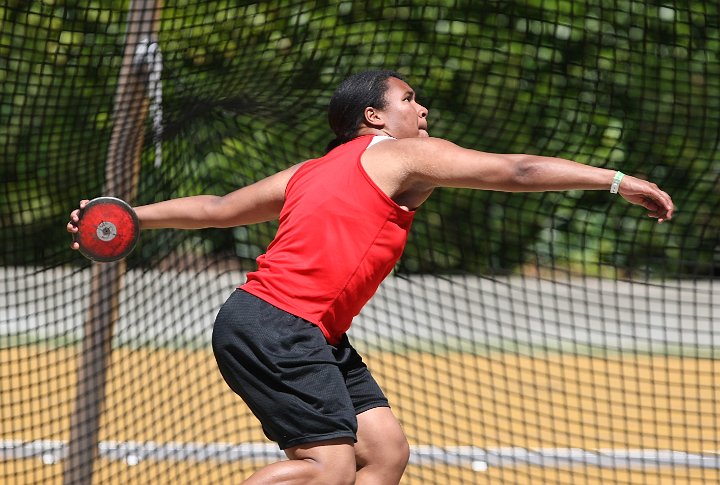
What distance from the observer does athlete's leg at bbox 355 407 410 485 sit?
3273mm

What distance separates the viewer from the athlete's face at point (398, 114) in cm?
344

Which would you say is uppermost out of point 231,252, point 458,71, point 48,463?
point 458,71

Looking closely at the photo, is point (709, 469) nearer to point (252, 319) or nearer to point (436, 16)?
point (436, 16)

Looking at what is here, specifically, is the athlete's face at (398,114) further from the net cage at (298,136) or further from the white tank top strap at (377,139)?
the net cage at (298,136)

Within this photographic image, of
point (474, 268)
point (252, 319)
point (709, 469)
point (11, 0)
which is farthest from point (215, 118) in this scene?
point (474, 268)

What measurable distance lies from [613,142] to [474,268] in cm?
345

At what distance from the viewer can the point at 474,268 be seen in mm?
9648

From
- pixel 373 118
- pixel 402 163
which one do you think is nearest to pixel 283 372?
pixel 402 163

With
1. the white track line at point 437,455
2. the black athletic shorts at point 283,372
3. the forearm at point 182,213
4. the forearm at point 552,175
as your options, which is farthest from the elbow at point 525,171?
the white track line at point 437,455

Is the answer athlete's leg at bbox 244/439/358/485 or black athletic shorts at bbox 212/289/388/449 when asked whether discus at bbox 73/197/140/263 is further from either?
athlete's leg at bbox 244/439/358/485

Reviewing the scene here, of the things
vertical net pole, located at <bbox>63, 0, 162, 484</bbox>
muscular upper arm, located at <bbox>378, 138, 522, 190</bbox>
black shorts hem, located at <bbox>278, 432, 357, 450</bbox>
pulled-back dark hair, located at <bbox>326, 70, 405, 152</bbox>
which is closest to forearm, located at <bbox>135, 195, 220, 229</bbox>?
pulled-back dark hair, located at <bbox>326, 70, 405, 152</bbox>

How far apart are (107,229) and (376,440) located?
1.20 m

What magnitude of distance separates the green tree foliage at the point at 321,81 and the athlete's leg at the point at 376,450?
2181 millimetres

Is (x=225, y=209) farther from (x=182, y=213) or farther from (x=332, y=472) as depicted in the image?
(x=332, y=472)
